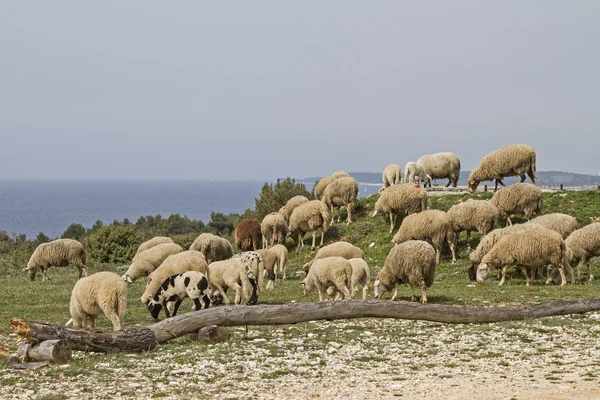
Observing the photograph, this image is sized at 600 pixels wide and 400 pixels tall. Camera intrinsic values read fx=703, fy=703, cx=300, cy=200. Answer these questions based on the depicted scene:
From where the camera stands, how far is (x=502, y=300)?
18.9 meters

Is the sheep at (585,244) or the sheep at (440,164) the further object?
the sheep at (440,164)

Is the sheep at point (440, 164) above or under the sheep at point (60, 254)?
above

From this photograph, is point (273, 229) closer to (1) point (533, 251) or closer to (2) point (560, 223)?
(2) point (560, 223)

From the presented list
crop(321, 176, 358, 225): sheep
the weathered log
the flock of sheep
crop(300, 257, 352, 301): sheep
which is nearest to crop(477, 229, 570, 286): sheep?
the flock of sheep

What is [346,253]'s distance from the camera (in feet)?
70.7

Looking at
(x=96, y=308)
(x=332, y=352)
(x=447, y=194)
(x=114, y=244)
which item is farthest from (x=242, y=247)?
(x=332, y=352)

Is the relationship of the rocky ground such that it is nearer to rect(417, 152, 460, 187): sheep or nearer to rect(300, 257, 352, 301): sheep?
rect(300, 257, 352, 301): sheep

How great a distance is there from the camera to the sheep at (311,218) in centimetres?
3178

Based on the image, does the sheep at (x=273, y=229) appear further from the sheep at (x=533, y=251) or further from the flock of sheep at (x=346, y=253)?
the sheep at (x=533, y=251)

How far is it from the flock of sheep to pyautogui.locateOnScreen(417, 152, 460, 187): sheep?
4.79 m

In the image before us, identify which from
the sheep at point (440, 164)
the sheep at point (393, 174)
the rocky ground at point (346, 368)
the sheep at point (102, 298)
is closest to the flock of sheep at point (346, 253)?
the sheep at point (102, 298)

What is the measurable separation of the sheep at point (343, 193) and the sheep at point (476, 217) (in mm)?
8102

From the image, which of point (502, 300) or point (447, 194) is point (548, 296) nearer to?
point (502, 300)

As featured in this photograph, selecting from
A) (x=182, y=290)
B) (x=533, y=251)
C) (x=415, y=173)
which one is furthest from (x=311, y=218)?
(x=182, y=290)
